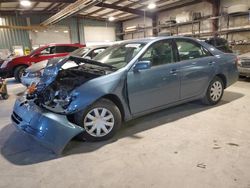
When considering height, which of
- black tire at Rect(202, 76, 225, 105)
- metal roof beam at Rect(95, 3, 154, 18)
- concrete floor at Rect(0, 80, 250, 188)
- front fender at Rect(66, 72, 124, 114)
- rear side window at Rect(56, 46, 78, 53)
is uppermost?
metal roof beam at Rect(95, 3, 154, 18)

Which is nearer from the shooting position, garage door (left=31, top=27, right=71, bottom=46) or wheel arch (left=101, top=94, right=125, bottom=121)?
wheel arch (left=101, top=94, right=125, bottom=121)

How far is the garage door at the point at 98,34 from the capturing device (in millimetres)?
15930

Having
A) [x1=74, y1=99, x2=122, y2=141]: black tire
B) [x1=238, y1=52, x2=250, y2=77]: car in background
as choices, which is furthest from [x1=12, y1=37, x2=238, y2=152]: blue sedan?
[x1=238, y1=52, x2=250, y2=77]: car in background

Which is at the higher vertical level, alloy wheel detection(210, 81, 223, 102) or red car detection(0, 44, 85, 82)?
red car detection(0, 44, 85, 82)

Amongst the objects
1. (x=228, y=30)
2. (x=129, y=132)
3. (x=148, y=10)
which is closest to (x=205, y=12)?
(x=228, y=30)

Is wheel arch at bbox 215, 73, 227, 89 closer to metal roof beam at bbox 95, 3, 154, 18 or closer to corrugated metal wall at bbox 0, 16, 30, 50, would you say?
metal roof beam at bbox 95, 3, 154, 18

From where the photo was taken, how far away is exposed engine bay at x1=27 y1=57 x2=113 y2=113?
263cm

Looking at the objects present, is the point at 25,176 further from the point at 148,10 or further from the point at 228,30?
the point at 148,10

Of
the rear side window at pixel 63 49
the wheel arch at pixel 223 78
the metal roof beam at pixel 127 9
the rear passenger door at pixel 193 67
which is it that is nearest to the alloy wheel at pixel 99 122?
the rear passenger door at pixel 193 67

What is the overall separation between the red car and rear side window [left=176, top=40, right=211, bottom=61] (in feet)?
19.9

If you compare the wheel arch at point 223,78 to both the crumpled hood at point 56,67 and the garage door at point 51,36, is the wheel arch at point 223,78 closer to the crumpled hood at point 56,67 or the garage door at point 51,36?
the crumpled hood at point 56,67

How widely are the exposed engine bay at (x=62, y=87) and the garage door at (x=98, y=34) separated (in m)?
13.2

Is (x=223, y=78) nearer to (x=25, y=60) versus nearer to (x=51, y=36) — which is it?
(x=25, y=60)

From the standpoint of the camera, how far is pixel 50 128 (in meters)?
2.39
